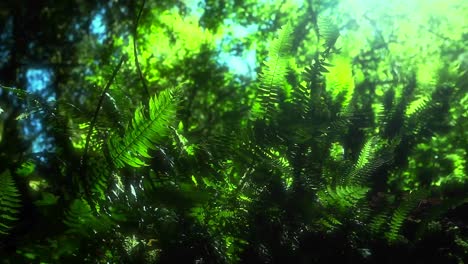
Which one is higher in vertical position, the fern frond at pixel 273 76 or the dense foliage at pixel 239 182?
the fern frond at pixel 273 76

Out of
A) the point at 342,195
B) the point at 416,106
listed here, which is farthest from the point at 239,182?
the point at 416,106

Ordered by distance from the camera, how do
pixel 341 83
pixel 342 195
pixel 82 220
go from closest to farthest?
1. pixel 82 220
2. pixel 342 195
3. pixel 341 83

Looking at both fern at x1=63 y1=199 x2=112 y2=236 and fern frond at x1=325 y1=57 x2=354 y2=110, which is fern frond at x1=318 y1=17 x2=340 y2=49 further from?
fern at x1=63 y1=199 x2=112 y2=236

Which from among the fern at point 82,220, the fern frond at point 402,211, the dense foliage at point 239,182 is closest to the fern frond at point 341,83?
the dense foliage at point 239,182

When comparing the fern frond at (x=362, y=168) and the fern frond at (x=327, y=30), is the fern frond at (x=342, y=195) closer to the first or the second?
the fern frond at (x=362, y=168)

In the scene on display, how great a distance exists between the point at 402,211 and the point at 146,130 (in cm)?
74

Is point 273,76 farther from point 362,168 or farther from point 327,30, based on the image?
point 362,168

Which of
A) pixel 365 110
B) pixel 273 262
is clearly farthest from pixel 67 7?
pixel 273 262

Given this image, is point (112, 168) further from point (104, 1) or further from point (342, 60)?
point (104, 1)

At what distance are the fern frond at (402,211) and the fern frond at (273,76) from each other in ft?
1.49

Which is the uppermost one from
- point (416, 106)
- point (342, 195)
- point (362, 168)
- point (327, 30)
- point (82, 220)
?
point (416, 106)

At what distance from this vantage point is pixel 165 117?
1.02 metres

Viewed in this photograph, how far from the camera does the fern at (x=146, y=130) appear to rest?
3.33 feet

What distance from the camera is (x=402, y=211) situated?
1199 millimetres
